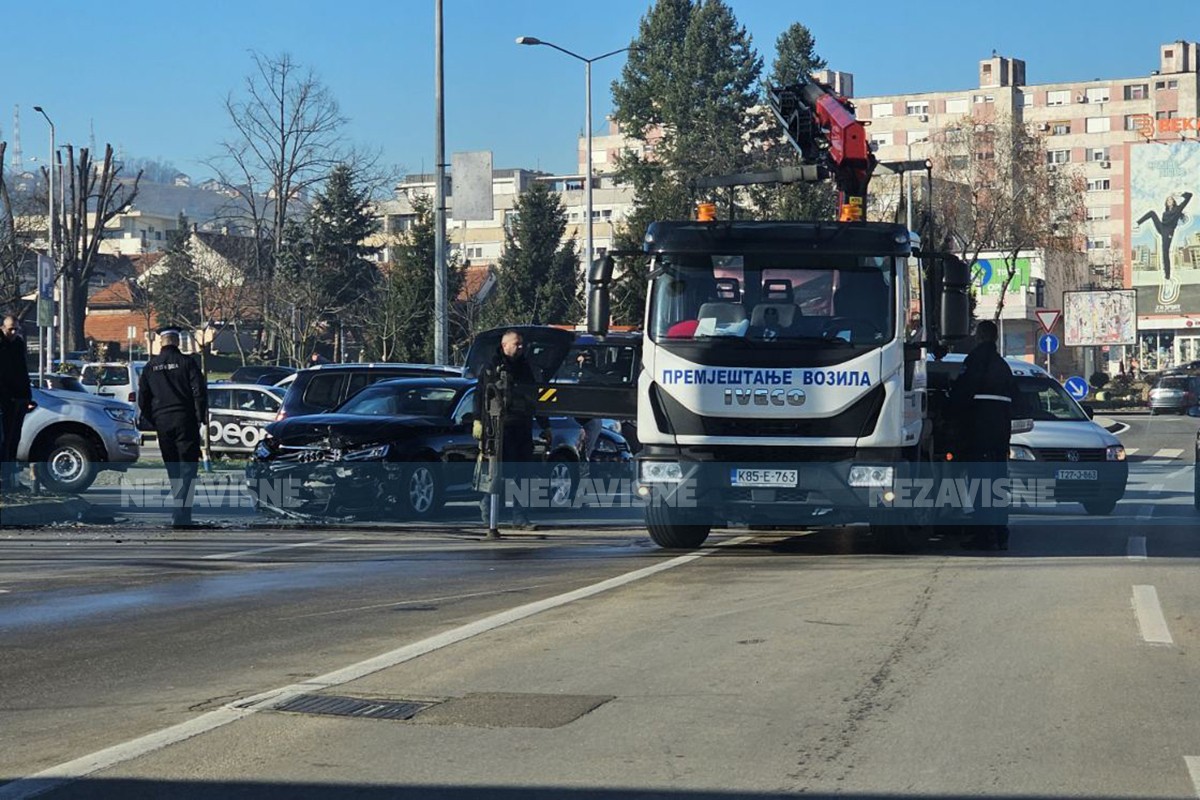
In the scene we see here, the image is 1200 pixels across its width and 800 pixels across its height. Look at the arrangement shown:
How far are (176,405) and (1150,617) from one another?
387 inches

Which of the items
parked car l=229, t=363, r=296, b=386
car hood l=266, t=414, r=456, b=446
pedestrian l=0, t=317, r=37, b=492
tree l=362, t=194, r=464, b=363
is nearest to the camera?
pedestrian l=0, t=317, r=37, b=492

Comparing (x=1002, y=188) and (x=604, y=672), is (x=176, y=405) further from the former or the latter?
(x=1002, y=188)

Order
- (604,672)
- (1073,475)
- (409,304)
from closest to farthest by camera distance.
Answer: (604,672), (1073,475), (409,304)

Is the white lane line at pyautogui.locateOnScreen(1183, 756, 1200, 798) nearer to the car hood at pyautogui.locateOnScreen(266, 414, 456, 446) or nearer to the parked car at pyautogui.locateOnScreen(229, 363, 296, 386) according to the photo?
the car hood at pyautogui.locateOnScreen(266, 414, 456, 446)

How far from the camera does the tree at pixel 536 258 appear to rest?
79938mm

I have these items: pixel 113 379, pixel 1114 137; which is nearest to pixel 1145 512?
pixel 113 379

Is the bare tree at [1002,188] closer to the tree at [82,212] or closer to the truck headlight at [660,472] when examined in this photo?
the tree at [82,212]

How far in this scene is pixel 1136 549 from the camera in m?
14.9

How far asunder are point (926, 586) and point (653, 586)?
1968mm

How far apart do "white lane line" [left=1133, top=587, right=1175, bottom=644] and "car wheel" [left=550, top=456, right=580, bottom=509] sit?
823cm

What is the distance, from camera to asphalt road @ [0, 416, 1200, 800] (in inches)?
238

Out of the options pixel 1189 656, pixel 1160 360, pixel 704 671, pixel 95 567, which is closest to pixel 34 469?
pixel 95 567

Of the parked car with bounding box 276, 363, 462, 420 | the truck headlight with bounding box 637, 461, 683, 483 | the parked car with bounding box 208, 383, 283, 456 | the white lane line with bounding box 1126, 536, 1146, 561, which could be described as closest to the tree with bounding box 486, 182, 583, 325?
the parked car with bounding box 208, 383, 283, 456

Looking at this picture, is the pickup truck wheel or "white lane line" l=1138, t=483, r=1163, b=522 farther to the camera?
"white lane line" l=1138, t=483, r=1163, b=522
